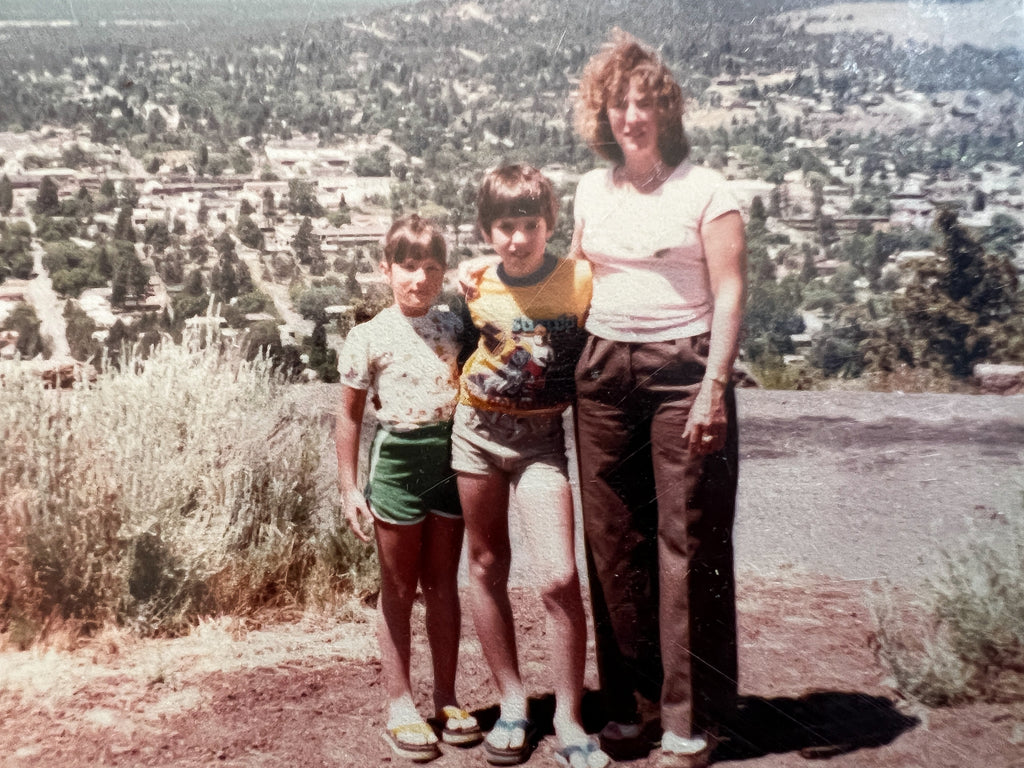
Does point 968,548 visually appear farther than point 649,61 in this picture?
Yes

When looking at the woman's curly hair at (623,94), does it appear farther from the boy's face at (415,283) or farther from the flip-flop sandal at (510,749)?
the flip-flop sandal at (510,749)

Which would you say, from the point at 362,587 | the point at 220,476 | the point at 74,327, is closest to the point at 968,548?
the point at 362,587

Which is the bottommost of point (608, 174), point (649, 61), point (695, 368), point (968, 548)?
point (968, 548)

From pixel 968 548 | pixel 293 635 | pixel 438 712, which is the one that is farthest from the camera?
pixel 293 635

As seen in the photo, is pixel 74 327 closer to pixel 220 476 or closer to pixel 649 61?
pixel 220 476

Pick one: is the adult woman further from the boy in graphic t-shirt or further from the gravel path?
the gravel path

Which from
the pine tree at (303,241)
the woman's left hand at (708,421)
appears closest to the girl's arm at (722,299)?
the woman's left hand at (708,421)

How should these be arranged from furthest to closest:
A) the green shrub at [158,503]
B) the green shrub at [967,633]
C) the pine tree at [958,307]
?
the green shrub at [158,503], the pine tree at [958,307], the green shrub at [967,633]

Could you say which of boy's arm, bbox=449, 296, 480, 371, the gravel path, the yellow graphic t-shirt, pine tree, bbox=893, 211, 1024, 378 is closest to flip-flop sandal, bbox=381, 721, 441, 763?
the yellow graphic t-shirt
